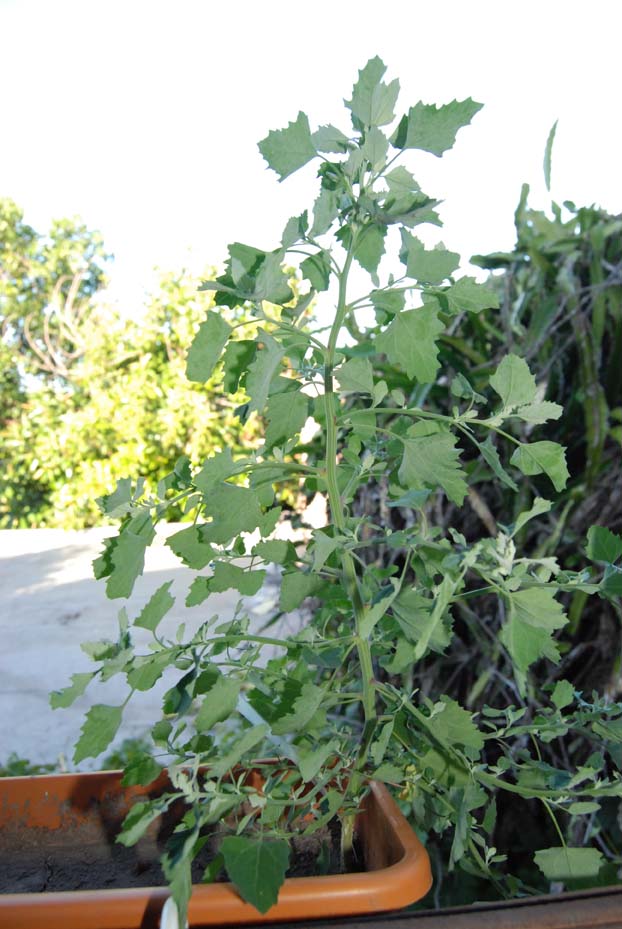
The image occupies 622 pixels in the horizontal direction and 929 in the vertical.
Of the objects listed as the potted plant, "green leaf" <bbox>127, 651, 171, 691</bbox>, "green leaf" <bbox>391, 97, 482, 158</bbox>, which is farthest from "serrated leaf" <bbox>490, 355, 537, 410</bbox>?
"green leaf" <bbox>127, 651, 171, 691</bbox>

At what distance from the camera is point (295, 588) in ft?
1.43

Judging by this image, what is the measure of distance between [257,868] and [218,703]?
0.08 m

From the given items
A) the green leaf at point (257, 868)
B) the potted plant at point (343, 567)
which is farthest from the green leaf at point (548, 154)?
the green leaf at point (257, 868)

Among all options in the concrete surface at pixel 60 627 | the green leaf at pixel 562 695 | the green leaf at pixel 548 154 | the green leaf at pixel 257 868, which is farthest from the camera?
the concrete surface at pixel 60 627

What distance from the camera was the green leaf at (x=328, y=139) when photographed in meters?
0.40

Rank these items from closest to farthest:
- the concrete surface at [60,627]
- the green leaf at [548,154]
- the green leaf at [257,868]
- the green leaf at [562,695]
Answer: the green leaf at [257,868]
the green leaf at [562,695]
the green leaf at [548,154]
the concrete surface at [60,627]

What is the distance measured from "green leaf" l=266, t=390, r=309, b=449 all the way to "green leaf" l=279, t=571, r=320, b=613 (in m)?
0.08

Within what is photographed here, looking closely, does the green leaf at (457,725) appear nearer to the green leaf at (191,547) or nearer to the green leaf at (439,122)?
the green leaf at (191,547)

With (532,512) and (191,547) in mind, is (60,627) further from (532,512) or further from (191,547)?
(532,512)

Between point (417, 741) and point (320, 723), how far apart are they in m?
0.05

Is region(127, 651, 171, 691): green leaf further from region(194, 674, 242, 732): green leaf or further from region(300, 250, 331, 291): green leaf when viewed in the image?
region(300, 250, 331, 291): green leaf

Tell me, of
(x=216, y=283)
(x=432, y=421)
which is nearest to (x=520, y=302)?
(x=432, y=421)

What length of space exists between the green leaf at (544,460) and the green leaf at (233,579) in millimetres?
149

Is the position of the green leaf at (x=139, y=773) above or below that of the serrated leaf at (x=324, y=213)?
below
